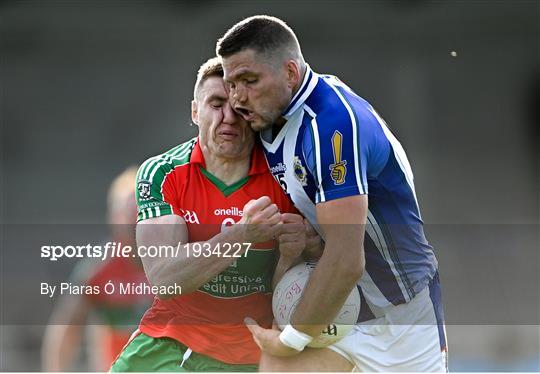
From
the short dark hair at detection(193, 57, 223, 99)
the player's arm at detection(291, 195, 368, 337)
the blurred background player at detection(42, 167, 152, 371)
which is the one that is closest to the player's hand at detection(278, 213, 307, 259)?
the player's arm at detection(291, 195, 368, 337)

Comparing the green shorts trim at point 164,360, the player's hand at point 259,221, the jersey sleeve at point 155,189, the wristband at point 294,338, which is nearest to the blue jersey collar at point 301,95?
the player's hand at point 259,221

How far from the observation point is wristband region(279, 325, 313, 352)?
3605 mm

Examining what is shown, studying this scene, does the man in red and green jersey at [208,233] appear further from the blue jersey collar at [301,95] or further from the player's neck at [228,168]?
the blue jersey collar at [301,95]

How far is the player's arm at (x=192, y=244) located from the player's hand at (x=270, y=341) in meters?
0.29

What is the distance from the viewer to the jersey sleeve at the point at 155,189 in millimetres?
3762

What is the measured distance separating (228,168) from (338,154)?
1.94 ft

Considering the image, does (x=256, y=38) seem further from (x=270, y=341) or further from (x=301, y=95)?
(x=270, y=341)

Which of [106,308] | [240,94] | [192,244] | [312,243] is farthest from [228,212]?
[106,308]

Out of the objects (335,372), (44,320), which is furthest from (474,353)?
(335,372)

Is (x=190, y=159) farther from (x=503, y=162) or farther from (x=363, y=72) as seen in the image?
(x=503, y=162)

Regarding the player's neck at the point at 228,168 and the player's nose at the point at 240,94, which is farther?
the player's neck at the point at 228,168

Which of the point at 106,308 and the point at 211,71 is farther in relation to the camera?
the point at 106,308

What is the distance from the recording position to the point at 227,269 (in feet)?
12.5

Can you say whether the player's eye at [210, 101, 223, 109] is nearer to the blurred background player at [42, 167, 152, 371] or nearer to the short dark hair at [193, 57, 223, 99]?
the short dark hair at [193, 57, 223, 99]
